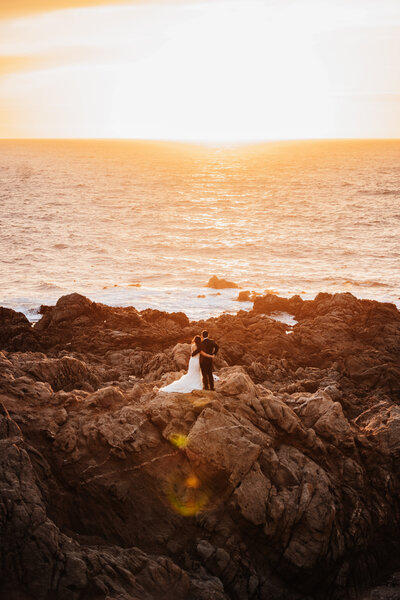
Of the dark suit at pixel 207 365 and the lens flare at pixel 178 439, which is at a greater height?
the dark suit at pixel 207 365

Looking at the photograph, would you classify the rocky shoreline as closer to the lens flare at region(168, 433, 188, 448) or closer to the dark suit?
the lens flare at region(168, 433, 188, 448)

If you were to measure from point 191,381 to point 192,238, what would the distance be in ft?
147

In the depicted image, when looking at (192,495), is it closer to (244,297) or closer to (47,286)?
(244,297)

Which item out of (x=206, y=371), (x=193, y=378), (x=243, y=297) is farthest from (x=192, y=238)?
(x=206, y=371)

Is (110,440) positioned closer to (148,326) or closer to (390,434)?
(390,434)

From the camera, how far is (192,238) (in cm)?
5644

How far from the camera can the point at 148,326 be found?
2280 centimetres

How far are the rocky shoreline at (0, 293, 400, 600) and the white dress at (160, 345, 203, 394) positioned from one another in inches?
13.4

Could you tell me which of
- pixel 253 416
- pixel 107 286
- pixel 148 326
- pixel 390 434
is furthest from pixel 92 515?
pixel 107 286

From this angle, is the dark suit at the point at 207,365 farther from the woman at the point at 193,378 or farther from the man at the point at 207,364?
the woman at the point at 193,378

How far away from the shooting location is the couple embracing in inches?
476

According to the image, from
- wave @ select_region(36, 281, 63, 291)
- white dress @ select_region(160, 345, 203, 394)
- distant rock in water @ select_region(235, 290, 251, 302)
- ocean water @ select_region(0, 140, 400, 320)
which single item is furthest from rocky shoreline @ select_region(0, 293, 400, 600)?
wave @ select_region(36, 281, 63, 291)

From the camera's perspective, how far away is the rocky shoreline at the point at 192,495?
8742mm

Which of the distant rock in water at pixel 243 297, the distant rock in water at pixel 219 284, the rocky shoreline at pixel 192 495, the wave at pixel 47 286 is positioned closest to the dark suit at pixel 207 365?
the rocky shoreline at pixel 192 495
